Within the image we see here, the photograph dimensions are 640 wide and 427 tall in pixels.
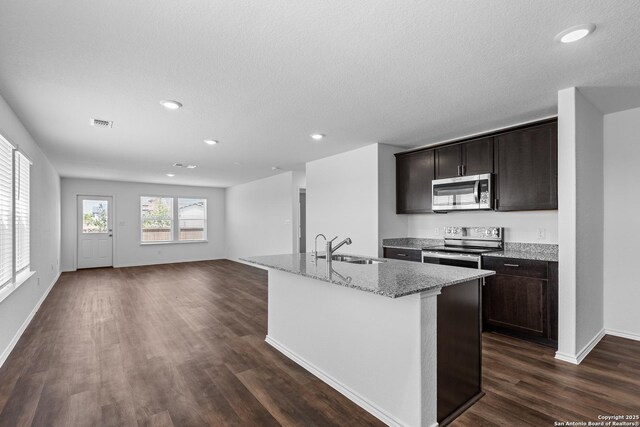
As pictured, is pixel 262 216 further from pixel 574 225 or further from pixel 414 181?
pixel 574 225

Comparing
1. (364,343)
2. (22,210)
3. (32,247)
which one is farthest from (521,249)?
(32,247)

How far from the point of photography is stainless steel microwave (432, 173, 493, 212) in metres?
3.78

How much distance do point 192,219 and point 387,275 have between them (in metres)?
8.90

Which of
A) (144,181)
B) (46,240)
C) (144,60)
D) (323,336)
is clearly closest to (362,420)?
(323,336)

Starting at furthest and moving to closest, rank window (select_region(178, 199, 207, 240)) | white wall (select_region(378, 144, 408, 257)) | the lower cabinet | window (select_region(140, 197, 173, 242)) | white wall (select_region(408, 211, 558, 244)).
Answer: window (select_region(178, 199, 207, 240)), window (select_region(140, 197, 173, 242)), white wall (select_region(378, 144, 408, 257)), white wall (select_region(408, 211, 558, 244)), the lower cabinet

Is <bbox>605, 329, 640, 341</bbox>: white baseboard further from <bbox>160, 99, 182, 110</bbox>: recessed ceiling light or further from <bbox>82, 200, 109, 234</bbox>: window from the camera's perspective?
<bbox>82, 200, 109, 234</bbox>: window

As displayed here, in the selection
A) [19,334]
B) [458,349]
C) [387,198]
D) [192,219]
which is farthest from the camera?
[192,219]

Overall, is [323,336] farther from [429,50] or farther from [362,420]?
[429,50]

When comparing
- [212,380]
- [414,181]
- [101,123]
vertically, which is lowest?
[212,380]

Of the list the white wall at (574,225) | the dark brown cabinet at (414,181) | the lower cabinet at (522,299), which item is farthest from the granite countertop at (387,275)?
the dark brown cabinet at (414,181)

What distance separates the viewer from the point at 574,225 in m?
2.78

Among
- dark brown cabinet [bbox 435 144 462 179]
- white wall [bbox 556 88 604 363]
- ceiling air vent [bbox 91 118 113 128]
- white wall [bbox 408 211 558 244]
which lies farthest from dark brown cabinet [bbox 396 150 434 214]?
ceiling air vent [bbox 91 118 113 128]

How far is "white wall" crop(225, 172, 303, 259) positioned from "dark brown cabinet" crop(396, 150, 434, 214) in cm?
294

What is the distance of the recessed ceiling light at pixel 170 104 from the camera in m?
3.00
